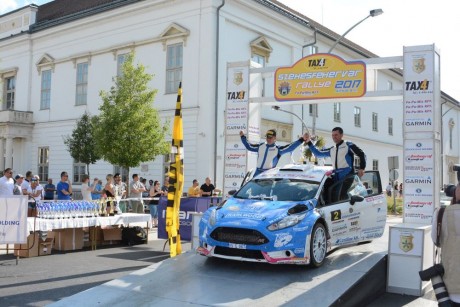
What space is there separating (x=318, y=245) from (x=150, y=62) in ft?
73.9

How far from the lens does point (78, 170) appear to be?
3238cm

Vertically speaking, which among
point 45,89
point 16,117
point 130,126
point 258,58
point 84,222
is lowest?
point 84,222

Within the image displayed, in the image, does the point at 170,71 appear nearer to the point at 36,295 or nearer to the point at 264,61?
the point at 264,61

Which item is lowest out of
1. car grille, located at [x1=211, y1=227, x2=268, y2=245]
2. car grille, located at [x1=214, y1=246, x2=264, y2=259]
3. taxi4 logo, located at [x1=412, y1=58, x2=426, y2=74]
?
car grille, located at [x1=214, y1=246, x2=264, y2=259]

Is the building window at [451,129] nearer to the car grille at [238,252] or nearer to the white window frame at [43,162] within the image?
the white window frame at [43,162]

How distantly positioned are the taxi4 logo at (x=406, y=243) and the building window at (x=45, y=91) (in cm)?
3097

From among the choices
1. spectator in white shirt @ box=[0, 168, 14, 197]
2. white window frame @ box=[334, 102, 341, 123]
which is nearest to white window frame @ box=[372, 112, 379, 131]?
white window frame @ box=[334, 102, 341, 123]

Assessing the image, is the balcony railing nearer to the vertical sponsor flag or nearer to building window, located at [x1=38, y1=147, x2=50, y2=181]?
building window, located at [x1=38, y1=147, x2=50, y2=181]

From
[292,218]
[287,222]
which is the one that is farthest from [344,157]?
[287,222]

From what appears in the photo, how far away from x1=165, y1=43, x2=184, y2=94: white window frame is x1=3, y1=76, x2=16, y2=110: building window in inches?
629

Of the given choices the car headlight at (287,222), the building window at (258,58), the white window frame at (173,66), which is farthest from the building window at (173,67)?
the car headlight at (287,222)

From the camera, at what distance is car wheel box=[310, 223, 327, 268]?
7.59 metres

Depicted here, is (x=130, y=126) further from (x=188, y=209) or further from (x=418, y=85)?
(x=418, y=85)

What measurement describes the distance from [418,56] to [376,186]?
270 centimetres
